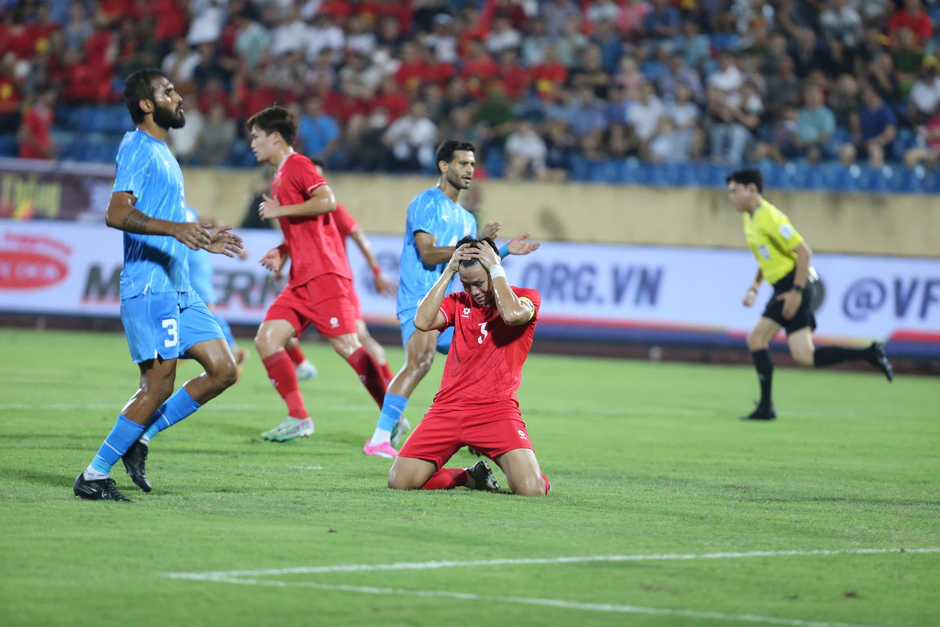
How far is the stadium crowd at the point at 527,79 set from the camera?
20047 mm

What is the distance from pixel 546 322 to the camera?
62.2ft

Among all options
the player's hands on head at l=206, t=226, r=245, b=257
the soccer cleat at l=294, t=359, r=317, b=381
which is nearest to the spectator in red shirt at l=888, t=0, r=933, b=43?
the soccer cleat at l=294, t=359, r=317, b=381

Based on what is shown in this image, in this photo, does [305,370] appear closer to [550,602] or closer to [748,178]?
[748,178]

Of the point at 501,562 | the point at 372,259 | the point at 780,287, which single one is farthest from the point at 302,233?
the point at 780,287

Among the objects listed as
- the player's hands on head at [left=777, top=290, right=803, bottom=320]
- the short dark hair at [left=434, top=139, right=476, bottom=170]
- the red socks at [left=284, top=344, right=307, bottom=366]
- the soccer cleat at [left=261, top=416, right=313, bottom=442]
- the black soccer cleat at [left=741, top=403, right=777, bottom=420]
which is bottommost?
the black soccer cleat at [left=741, top=403, right=777, bottom=420]

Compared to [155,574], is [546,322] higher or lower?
lower

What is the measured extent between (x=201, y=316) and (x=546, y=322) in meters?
12.5

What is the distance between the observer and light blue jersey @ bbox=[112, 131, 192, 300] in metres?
6.48

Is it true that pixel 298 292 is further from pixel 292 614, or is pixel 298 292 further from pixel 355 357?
pixel 292 614

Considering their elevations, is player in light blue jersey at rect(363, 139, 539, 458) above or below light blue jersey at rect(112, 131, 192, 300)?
below

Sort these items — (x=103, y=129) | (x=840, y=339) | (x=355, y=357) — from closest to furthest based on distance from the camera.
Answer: (x=355, y=357)
(x=840, y=339)
(x=103, y=129)

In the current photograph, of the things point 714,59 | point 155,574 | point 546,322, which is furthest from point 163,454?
point 714,59

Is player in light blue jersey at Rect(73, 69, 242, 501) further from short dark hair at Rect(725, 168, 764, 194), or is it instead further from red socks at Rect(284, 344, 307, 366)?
short dark hair at Rect(725, 168, 764, 194)

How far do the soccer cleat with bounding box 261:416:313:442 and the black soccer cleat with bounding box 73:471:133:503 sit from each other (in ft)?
9.82
